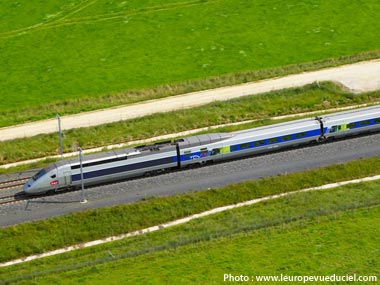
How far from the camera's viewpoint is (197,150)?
7094 centimetres

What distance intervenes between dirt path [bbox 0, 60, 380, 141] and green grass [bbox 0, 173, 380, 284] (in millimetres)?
24605

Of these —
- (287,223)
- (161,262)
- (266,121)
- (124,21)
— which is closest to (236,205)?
(287,223)

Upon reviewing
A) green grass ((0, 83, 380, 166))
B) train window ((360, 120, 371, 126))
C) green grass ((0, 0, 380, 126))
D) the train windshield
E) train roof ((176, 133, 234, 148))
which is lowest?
the train windshield

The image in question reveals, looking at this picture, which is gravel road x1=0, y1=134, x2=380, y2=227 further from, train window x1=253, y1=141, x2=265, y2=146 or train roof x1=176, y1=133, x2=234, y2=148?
train roof x1=176, y1=133, x2=234, y2=148

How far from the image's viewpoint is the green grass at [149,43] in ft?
307

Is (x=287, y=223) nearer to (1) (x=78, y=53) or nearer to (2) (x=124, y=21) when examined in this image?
(1) (x=78, y=53)

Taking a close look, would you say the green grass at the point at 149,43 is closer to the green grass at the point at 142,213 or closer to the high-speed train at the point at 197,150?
the high-speed train at the point at 197,150

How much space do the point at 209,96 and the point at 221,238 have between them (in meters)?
30.9

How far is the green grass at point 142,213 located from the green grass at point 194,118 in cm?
1286

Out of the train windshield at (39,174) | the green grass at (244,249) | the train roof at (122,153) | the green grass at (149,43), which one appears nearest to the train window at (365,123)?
the green grass at (244,249)

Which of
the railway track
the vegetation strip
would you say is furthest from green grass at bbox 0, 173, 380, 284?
the railway track

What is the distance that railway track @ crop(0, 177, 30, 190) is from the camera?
70375mm

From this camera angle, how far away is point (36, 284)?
57.4 meters

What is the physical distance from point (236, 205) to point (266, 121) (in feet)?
55.2
